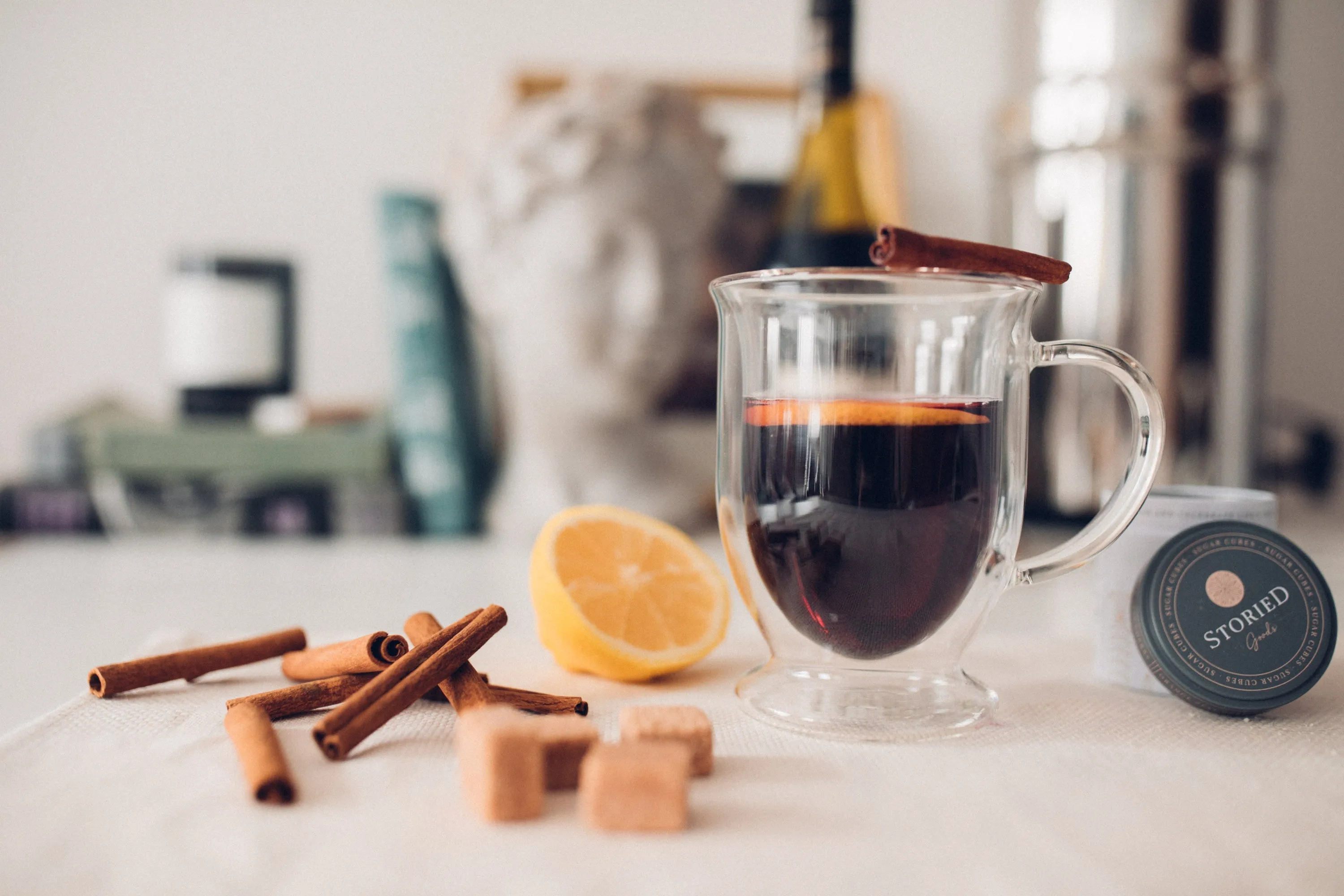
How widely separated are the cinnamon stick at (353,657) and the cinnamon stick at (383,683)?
16mm

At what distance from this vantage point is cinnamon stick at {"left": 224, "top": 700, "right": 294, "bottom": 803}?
41 centimetres

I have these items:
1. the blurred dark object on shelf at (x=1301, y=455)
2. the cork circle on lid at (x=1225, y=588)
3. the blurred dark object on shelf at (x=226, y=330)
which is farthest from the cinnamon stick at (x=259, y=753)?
the blurred dark object on shelf at (x=1301, y=455)

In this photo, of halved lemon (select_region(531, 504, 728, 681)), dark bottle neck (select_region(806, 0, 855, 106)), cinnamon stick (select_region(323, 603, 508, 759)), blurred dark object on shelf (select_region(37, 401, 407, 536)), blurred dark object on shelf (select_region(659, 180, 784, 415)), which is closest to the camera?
cinnamon stick (select_region(323, 603, 508, 759))

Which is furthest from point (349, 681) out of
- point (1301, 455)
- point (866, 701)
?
point (1301, 455)

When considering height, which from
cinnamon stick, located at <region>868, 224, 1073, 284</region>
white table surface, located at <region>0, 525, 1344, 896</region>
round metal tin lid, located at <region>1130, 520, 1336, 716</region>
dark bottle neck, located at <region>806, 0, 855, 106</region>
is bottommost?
white table surface, located at <region>0, 525, 1344, 896</region>

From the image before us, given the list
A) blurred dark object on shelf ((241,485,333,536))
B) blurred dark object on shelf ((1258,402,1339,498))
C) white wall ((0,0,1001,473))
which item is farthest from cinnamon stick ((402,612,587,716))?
blurred dark object on shelf ((1258,402,1339,498))

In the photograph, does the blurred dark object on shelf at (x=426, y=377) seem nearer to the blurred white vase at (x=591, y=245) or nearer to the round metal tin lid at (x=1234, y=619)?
the blurred white vase at (x=591, y=245)

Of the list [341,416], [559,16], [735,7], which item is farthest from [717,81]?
[341,416]

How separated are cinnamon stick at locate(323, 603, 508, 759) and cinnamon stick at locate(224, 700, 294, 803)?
0.09ft

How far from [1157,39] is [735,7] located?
62 cm

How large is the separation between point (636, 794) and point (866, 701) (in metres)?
0.21

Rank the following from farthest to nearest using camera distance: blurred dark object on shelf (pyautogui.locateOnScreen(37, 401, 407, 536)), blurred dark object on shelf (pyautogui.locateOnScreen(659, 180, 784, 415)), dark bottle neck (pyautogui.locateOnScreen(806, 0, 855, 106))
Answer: blurred dark object on shelf (pyautogui.locateOnScreen(659, 180, 784, 415)) < blurred dark object on shelf (pyautogui.locateOnScreen(37, 401, 407, 536)) < dark bottle neck (pyautogui.locateOnScreen(806, 0, 855, 106))

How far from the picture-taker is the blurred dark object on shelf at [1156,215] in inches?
46.1

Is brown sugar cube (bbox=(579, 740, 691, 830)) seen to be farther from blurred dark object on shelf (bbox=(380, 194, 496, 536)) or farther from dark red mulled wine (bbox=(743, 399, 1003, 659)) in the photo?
blurred dark object on shelf (bbox=(380, 194, 496, 536))
